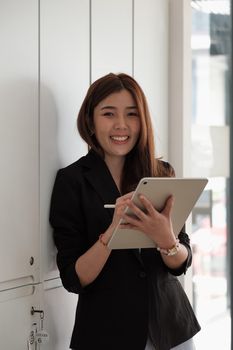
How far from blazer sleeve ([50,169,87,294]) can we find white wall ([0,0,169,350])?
0.23 ft

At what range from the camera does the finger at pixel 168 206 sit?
1593mm

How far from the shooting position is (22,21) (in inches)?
71.9

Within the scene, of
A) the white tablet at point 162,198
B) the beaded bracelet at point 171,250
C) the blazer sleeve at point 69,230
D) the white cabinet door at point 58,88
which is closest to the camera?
the white tablet at point 162,198

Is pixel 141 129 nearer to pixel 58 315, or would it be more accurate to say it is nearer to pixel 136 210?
pixel 136 210

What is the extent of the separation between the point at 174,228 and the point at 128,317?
1.01 feet

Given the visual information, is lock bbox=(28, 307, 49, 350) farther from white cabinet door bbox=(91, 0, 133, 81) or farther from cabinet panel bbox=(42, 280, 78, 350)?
white cabinet door bbox=(91, 0, 133, 81)

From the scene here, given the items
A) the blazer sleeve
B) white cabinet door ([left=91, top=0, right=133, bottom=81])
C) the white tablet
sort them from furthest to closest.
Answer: white cabinet door ([left=91, top=0, right=133, bottom=81]) → the blazer sleeve → the white tablet

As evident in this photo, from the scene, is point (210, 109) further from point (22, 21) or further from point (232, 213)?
point (232, 213)

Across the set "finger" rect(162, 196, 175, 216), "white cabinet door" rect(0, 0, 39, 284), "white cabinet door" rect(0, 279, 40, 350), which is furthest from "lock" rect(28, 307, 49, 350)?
"finger" rect(162, 196, 175, 216)

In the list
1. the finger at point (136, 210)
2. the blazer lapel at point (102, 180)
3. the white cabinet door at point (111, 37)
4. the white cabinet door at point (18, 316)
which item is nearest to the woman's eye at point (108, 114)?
the blazer lapel at point (102, 180)

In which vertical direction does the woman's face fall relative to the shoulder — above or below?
Result: above

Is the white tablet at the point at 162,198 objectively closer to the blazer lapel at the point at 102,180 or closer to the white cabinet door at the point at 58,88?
the blazer lapel at the point at 102,180

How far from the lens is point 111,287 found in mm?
1839

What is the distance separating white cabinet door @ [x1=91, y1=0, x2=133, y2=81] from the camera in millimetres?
2244
